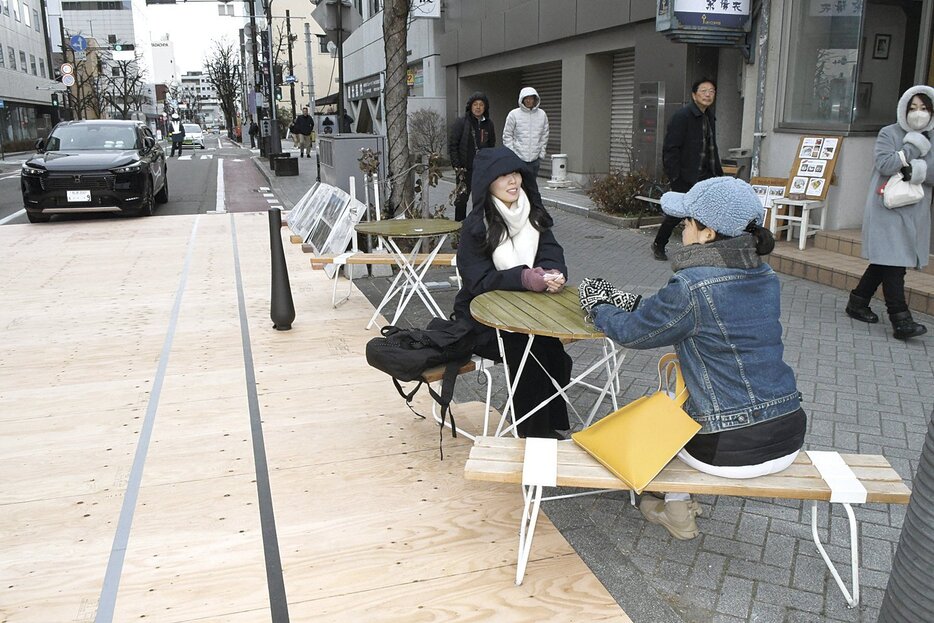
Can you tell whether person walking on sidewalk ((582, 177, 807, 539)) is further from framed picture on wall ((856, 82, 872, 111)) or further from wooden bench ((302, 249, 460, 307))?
framed picture on wall ((856, 82, 872, 111))

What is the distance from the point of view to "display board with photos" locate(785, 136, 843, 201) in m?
8.52

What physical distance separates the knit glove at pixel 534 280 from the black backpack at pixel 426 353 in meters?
0.36

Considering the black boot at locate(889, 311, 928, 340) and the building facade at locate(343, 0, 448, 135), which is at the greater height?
the building facade at locate(343, 0, 448, 135)

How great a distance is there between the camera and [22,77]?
56.7 m

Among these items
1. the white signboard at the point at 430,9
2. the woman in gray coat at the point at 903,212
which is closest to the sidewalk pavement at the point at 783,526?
the woman in gray coat at the point at 903,212

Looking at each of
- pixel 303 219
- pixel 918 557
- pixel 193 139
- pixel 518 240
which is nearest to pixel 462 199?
pixel 303 219

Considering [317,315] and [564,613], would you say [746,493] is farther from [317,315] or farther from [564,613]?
[317,315]

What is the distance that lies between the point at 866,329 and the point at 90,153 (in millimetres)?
12732

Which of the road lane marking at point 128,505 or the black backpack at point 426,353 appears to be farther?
the black backpack at point 426,353

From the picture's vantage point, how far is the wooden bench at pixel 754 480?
277 centimetres

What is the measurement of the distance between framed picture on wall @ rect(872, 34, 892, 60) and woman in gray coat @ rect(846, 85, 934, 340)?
11.8 ft

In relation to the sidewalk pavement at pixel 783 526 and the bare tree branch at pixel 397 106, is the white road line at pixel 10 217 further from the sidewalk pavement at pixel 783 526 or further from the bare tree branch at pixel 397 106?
the sidewalk pavement at pixel 783 526

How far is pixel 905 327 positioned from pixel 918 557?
443 cm

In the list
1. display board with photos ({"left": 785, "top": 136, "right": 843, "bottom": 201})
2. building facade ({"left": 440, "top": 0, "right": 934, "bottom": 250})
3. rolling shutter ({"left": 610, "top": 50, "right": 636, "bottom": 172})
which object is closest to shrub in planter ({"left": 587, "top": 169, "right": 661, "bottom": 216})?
building facade ({"left": 440, "top": 0, "right": 934, "bottom": 250})
